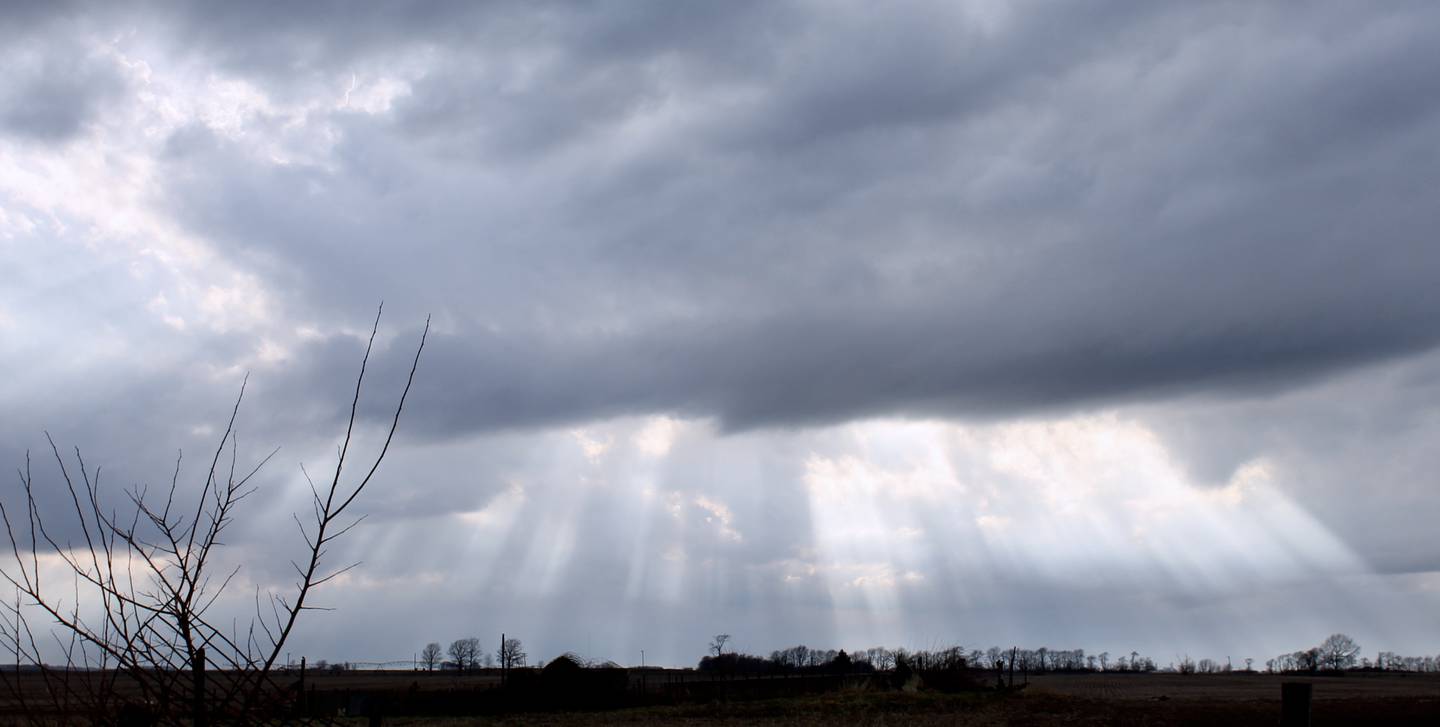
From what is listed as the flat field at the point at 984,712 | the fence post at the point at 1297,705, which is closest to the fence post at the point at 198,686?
the fence post at the point at 1297,705

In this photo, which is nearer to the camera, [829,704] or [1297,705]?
[1297,705]

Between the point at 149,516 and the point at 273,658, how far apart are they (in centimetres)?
99

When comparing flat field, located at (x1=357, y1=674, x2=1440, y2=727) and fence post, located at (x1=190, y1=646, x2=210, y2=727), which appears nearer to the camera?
fence post, located at (x1=190, y1=646, x2=210, y2=727)

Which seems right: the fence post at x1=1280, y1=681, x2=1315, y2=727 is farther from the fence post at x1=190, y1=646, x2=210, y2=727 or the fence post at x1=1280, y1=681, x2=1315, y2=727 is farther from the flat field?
the flat field

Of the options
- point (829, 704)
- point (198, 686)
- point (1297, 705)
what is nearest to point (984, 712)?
point (829, 704)

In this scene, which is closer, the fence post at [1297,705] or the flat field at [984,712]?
the fence post at [1297,705]

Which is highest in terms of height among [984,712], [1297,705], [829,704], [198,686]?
[198,686]

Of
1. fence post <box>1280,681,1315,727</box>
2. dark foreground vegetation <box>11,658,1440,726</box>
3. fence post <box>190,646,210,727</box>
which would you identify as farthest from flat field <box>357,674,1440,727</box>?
fence post <box>190,646,210,727</box>

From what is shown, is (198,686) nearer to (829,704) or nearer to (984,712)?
(984,712)

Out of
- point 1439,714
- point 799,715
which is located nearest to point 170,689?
point 1439,714

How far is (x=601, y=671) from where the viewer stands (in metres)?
50.4

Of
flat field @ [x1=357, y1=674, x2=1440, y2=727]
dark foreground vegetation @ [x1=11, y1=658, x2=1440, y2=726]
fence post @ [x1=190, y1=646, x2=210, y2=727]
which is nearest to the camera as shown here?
fence post @ [x1=190, y1=646, x2=210, y2=727]

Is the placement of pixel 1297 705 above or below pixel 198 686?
below

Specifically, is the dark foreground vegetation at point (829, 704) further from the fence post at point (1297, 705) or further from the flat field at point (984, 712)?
the fence post at point (1297, 705)
